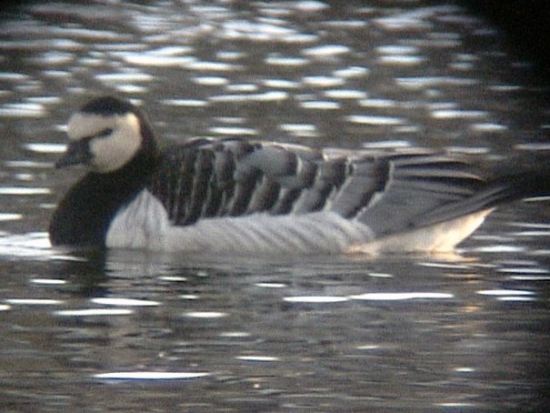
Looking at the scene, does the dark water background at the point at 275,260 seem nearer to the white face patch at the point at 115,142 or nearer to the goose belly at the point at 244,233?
the goose belly at the point at 244,233

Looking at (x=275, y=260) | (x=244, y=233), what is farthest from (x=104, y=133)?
(x=275, y=260)

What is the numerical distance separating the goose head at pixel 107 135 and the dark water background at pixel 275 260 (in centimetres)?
53

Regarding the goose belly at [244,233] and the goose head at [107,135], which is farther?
the goose head at [107,135]

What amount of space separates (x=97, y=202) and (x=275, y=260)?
1.20 m

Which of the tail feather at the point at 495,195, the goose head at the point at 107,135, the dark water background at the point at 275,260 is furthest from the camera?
the goose head at the point at 107,135

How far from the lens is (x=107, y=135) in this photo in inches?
506

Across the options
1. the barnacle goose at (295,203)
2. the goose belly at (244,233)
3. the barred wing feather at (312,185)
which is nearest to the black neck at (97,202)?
the barnacle goose at (295,203)

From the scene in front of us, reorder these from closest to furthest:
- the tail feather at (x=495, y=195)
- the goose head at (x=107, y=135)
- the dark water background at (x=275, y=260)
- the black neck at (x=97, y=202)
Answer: the dark water background at (x=275, y=260) < the tail feather at (x=495, y=195) < the black neck at (x=97, y=202) < the goose head at (x=107, y=135)

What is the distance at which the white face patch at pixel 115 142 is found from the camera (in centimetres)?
1282

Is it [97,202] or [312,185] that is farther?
[97,202]

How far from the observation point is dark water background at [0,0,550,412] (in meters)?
8.71

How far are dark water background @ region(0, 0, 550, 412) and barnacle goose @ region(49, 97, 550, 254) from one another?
199 millimetres

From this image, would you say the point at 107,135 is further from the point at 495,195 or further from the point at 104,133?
the point at 495,195

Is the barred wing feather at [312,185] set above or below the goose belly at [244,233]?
above
